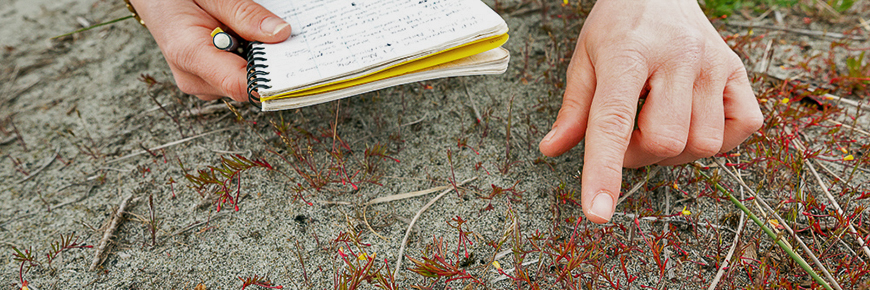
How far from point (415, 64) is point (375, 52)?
0.16m

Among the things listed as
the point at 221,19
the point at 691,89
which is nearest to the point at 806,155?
the point at 691,89

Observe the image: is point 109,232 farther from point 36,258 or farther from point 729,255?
point 729,255

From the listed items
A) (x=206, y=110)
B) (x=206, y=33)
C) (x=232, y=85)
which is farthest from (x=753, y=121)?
(x=206, y=110)

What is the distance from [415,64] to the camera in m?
1.68

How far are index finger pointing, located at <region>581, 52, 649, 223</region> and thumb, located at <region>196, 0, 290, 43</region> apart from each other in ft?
4.01

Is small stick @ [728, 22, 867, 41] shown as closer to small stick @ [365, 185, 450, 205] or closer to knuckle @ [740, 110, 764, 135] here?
knuckle @ [740, 110, 764, 135]

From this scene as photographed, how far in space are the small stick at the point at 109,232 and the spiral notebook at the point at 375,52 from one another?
2.72 ft

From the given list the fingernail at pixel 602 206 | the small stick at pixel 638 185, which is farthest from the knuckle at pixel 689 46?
the fingernail at pixel 602 206

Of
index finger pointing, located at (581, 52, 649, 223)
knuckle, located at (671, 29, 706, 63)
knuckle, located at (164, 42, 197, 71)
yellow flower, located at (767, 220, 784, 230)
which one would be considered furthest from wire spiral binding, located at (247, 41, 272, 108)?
yellow flower, located at (767, 220, 784, 230)

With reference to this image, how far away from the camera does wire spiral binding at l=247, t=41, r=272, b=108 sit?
63.7 inches

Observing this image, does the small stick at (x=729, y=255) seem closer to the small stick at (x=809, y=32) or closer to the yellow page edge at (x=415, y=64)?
the yellow page edge at (x=415, y=64)

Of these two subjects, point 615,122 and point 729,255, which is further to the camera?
point 729,255

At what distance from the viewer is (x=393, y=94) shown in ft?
7.96

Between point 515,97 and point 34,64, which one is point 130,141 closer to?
point 34,64
